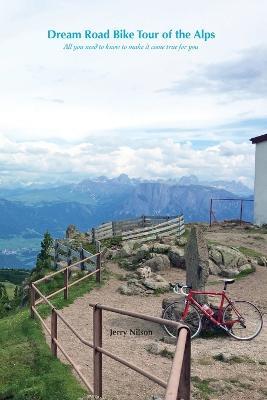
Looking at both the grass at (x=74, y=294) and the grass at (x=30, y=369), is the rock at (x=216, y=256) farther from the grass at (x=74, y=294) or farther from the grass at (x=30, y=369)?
the grass at (x=30, y=369)

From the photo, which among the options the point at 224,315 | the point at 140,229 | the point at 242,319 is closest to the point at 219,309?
the point at 224,315

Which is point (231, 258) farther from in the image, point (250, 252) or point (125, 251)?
point (125, 251)

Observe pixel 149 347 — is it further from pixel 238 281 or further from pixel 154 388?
pixel 238 281

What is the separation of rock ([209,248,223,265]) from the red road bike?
10.5 meters

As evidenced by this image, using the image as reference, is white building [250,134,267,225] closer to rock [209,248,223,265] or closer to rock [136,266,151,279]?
rock [209,248,223,265]

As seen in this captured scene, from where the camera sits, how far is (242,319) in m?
12.8

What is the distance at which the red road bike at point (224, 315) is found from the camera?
1256 cm

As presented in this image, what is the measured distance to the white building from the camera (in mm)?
38237

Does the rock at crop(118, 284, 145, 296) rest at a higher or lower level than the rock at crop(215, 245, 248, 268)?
lower

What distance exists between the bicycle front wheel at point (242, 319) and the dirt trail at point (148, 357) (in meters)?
0.26

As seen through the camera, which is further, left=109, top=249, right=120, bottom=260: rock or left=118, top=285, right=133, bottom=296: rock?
left=109, top=249, right=120, bottom=260: rock

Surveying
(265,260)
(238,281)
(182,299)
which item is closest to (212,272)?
(238,281)

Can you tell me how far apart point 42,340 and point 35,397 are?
3.65 metres

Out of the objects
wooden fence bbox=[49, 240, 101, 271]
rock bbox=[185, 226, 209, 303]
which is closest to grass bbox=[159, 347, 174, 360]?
rock bbox=[185, 226, 209, 303]
